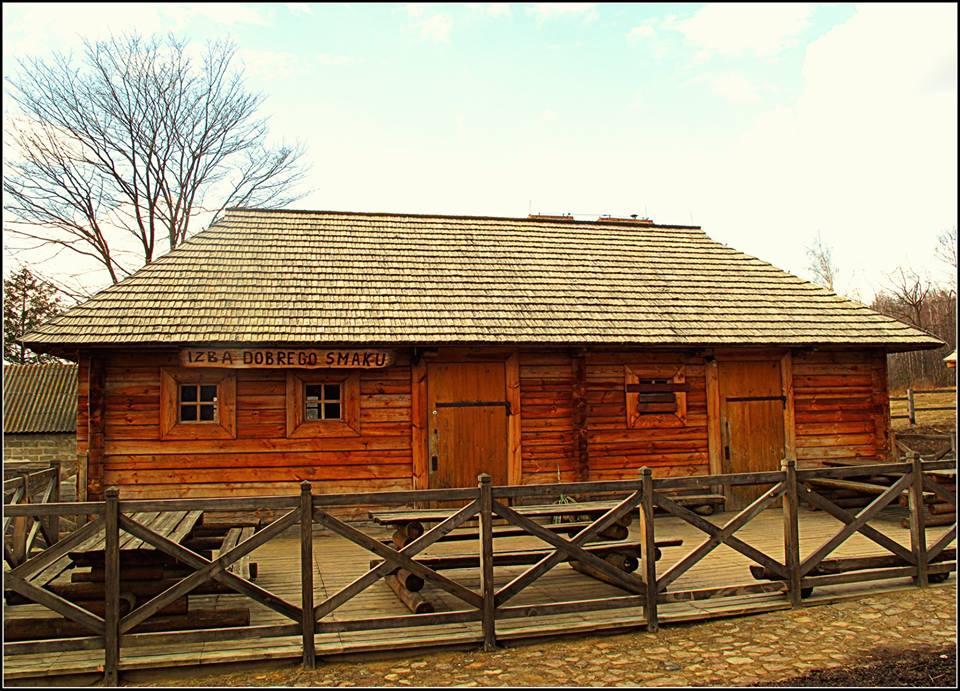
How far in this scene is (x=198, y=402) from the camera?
35.3 feet

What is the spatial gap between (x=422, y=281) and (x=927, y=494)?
7944mm

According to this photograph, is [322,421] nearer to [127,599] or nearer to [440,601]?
[440,601]

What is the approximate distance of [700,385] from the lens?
40.4 ft

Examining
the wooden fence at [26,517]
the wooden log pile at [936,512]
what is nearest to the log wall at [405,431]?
the wooden fence at [26,517]

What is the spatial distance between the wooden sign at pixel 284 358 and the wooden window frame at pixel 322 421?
0.94 feet

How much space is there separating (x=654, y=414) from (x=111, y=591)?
8.63 meters

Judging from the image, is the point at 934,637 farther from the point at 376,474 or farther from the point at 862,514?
the point at 376,474

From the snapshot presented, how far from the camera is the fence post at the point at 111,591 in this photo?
209 inches

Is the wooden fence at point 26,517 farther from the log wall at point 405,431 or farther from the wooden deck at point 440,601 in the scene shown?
the log wall at point 405,431

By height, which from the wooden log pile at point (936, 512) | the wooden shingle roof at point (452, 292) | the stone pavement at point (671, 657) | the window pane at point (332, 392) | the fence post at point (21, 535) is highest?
the wooden shingle roof at point (452, 292)

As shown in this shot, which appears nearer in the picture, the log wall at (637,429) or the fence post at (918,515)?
the fence post at (918,515)

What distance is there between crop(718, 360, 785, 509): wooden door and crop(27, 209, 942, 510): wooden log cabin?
27mm

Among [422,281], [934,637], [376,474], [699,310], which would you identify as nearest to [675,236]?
[699,310]

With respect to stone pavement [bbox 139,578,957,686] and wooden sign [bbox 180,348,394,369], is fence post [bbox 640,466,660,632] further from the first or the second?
wooden sign [bbox 180,348,394,369]
